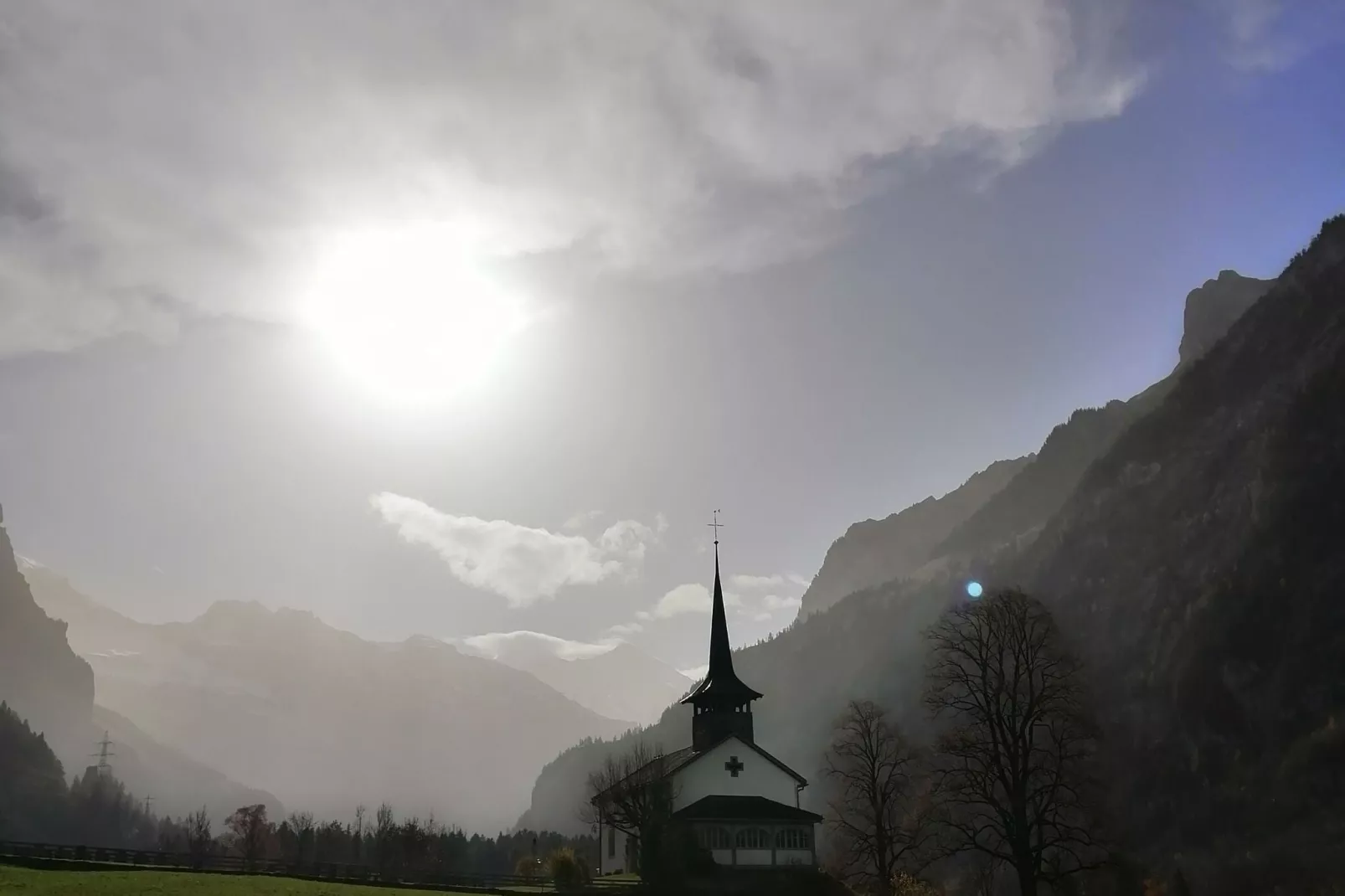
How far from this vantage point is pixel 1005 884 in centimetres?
14788

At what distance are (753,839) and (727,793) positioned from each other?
4.68m

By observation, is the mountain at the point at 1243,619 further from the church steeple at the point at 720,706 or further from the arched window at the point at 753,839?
the arched window at the point at 753,839

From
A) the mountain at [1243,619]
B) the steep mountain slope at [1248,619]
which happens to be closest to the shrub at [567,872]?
the mountain at [1243,619]

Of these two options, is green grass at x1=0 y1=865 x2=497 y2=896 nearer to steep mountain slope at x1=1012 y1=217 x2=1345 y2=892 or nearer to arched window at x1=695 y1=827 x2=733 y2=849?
arched window at x1=695 y1=827 x2=733 y2=849

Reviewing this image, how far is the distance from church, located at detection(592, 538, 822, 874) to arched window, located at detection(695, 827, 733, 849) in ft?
0.16

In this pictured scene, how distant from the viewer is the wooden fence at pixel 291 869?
166 ft

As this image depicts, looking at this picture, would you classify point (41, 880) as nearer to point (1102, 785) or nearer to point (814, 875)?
point (814, 875)

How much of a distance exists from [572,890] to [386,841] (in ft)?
261

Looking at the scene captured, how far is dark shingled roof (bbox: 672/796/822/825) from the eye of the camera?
59.6 metres

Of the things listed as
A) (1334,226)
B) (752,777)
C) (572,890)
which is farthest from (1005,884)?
(1334,226)

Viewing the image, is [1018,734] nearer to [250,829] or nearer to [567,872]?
[567,872]

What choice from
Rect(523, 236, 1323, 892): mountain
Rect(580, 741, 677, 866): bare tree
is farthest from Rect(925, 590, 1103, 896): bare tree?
Rect(523, 236, 1323, 892): mountain

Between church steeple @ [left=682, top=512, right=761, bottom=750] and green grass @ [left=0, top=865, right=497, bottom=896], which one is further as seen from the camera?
church steeple @ [left=682, top=512, right=761, bottom=750]

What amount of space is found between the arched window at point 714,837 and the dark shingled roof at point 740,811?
2.26 ft
